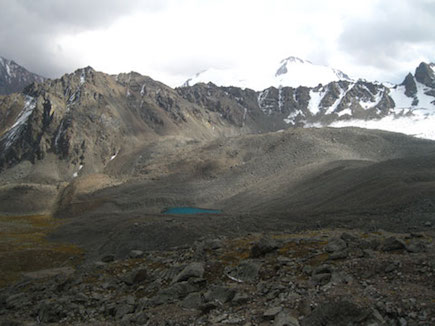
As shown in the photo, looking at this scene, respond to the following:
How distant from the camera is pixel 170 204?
403 ft

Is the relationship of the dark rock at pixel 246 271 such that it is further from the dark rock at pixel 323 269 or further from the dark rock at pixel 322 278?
the dark rock at pixel 322 278

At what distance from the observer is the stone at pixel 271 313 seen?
13594 mm

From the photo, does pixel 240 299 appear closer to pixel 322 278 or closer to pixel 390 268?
pixel 322 278

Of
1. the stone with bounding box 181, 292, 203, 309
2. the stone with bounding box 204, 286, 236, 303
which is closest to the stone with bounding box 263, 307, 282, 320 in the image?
the stone with bounding box 204, 286, 236, 303

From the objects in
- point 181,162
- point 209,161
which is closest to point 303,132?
point 209,161

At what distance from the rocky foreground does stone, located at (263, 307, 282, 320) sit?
5cm

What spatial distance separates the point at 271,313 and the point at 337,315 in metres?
2.45

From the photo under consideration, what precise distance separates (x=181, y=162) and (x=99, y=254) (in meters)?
111

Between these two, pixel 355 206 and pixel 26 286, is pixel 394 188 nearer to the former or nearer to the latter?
pixel 355 206

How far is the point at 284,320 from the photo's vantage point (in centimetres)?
1277

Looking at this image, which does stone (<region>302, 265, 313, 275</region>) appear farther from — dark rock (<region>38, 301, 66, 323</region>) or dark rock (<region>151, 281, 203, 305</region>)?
dark rock (<region>38, 301, 66, 323</region>)

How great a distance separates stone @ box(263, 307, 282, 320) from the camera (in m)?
13.6

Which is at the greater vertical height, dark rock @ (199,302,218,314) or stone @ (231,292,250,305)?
stone @ (231,292,250,305)

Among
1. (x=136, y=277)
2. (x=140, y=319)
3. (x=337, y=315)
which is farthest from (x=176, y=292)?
(x=337, y=315)
